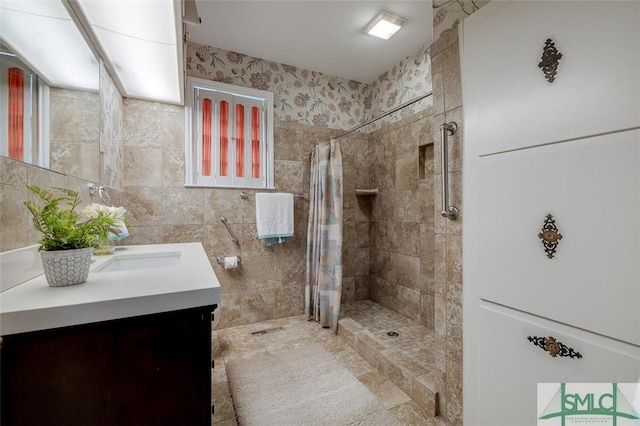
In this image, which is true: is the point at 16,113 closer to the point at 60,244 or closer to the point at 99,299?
the point at 60,244

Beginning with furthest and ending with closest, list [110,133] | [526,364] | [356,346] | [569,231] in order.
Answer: [356,346] → [110,133] → [526,364] → [569,231]

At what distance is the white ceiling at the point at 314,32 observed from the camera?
1.98 m

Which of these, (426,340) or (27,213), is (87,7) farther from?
(426,340)

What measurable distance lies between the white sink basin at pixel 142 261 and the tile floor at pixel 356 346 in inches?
34.9

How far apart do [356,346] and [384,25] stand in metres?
2.65

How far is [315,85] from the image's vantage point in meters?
2.91

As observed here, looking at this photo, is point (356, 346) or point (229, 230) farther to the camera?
point (229, 230)

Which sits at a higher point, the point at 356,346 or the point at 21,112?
the point at 21,112

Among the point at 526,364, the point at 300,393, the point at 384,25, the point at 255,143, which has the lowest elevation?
the point at 300,393

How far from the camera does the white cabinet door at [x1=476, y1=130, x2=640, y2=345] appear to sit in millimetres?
748

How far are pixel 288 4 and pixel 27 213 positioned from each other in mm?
2044

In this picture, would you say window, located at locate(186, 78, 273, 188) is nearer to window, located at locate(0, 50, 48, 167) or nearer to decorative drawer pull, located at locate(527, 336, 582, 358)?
window, located at locate(0, 50, 48, 167)

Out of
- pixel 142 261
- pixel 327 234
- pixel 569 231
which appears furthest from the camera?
pixel 327 234

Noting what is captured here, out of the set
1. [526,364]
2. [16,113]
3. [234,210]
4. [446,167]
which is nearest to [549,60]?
[446,167]
